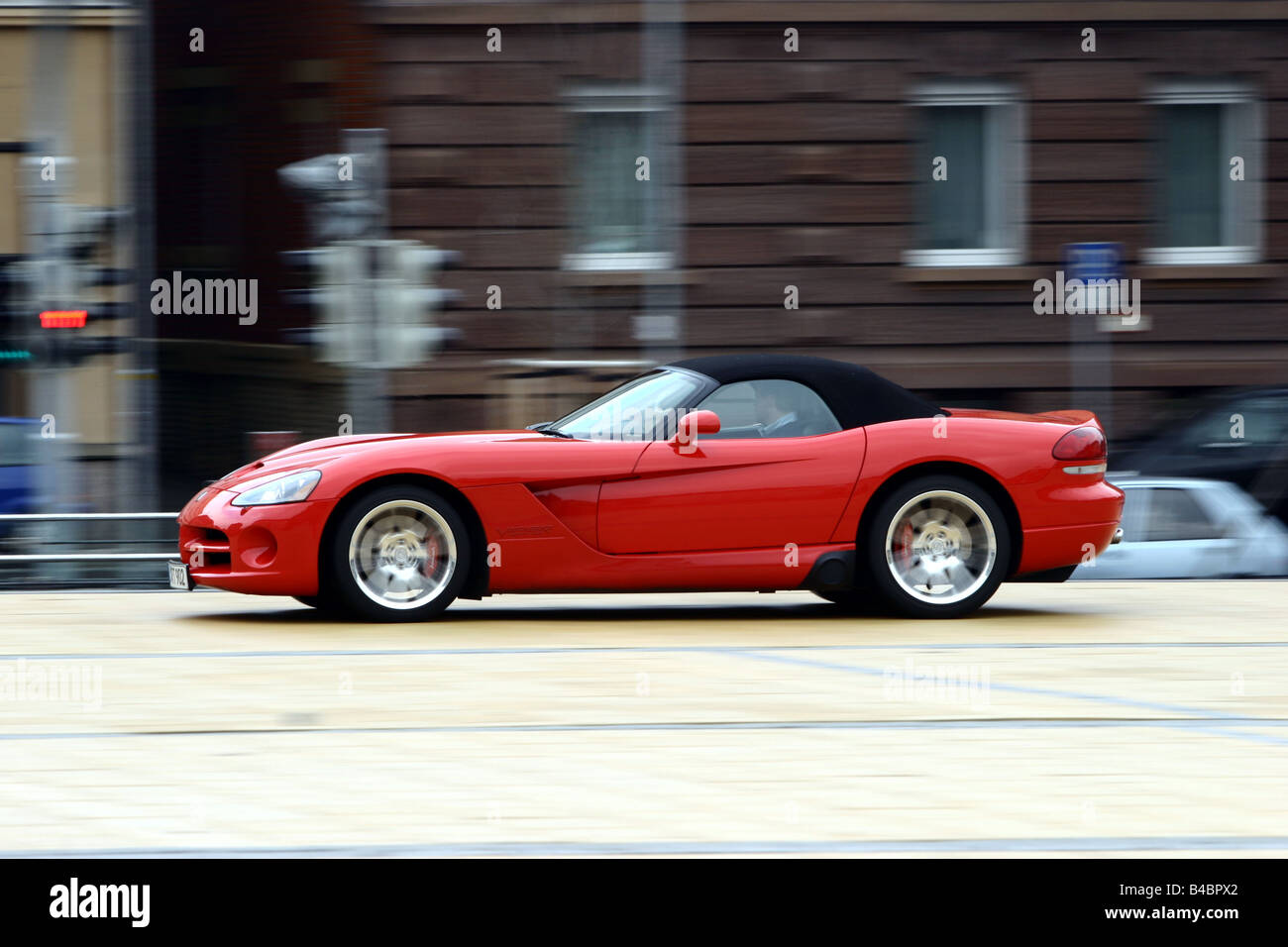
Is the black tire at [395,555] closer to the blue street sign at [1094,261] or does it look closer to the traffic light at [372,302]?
the traffic light at [372,302]

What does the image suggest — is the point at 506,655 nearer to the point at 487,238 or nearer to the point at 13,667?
the point at 13,667

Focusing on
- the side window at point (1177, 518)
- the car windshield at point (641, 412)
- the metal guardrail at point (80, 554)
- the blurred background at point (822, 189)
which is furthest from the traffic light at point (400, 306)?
the blurred background at point (822, 189)

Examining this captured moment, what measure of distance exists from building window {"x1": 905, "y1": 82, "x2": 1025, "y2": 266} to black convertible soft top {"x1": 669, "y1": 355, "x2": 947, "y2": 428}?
33.2ft

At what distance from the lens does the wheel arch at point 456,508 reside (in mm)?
8906

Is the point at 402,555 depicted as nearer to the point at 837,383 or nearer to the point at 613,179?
the point at 837,383

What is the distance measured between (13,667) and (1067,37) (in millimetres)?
14268

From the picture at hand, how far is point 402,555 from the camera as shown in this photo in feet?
29.7

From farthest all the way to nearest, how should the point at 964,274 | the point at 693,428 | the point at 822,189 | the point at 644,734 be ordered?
the point at 964,274
the point at 822,189
the point at 693,428
the point at 644,734

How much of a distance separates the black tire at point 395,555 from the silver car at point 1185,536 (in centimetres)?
481

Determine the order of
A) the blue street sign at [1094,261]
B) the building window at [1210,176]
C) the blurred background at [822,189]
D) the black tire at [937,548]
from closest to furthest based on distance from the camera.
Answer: the black tire at [937,548]
the blue street sign at [1094,261]
the blurred background at [822,189]
the building window at [1210,176]

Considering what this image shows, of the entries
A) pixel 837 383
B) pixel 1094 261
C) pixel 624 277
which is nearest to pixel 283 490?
pixel 837 383

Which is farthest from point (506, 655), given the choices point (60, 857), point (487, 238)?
point (487, 238)

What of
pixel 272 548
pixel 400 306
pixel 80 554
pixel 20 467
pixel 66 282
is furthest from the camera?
pixel 20 467

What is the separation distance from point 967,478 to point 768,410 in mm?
1000
